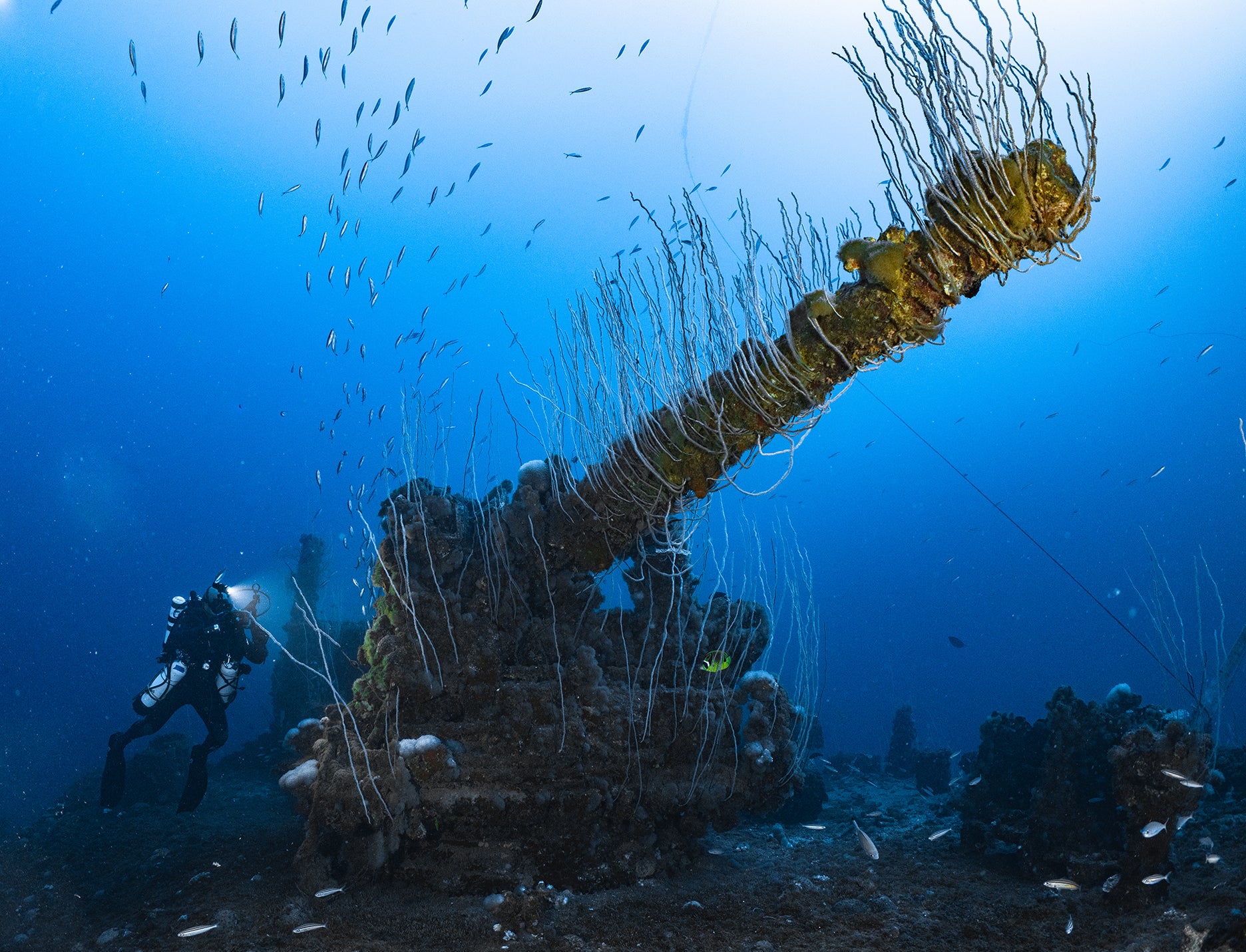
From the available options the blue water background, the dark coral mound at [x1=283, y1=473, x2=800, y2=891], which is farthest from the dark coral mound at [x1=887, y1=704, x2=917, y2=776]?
the dark coral mound at [x1=283, y1=473, x2=800, y2=891]

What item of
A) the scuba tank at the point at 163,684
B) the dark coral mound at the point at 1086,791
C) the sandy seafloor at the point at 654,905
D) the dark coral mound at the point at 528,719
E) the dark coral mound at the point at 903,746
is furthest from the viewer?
the dark coral mound at the point at 903,746

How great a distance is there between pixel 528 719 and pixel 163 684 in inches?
245

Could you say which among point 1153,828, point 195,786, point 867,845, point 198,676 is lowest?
point 1153,828

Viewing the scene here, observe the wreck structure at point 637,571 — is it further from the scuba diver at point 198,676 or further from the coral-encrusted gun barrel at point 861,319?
the scuba diver at point 198,676

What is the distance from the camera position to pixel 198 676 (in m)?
8.45

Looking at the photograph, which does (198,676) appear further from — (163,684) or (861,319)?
(861,319)

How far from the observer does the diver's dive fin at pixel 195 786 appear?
7.81 m

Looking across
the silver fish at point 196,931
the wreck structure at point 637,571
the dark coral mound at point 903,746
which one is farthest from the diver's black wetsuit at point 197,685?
the dark coral mound at point 903,746

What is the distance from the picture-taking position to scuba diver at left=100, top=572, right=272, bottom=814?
798 centimetres

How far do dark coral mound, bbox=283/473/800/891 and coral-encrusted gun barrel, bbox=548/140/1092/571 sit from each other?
4.71 ft

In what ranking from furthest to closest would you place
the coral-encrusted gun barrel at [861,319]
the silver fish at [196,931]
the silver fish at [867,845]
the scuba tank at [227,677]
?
the scuba tank at [227,677] → the silver fish at [867,845] → the silver fish at [196,931] → the coral-encrusted gun barrel at [861,319]

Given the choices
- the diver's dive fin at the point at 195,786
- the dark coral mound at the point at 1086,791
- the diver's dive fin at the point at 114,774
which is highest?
the diver's dive fin at the point at 114,774

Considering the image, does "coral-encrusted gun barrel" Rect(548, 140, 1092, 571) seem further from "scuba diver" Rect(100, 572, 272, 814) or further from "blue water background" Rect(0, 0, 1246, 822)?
"blue water background" Rect(0, 0, 1246, 822)

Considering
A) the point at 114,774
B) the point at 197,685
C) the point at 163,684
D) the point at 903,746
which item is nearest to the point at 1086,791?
the point at 197,685
